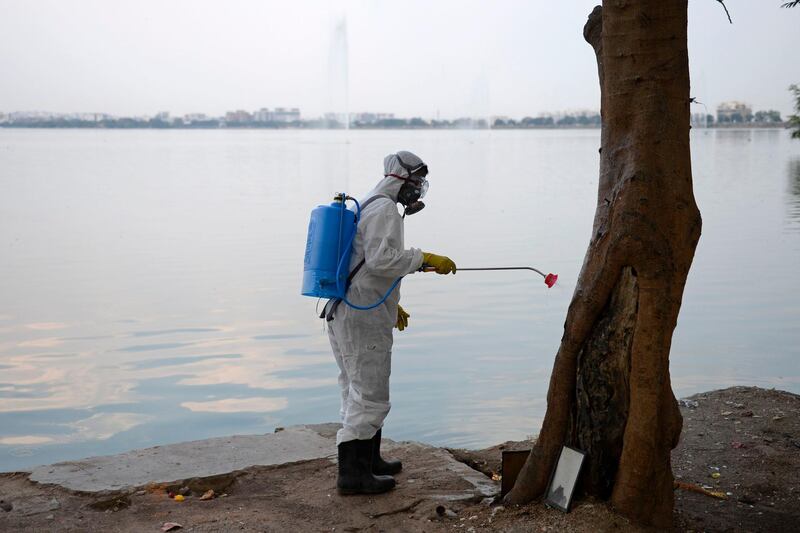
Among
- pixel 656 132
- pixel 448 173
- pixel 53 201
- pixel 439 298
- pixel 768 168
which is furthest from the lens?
pixel 768 168

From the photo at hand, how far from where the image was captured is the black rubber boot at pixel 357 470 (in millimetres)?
5797

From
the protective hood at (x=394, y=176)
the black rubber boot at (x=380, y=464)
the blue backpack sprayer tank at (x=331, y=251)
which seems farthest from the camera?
the black rubber boot at (x=380, y=464)

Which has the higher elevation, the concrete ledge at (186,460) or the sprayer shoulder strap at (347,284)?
the sprayer shoulder strap at (347,284)

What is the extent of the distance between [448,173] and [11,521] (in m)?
34.0

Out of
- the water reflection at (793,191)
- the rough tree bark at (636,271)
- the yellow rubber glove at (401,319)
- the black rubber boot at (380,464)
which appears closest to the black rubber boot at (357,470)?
the black rubber boot at (380,464)

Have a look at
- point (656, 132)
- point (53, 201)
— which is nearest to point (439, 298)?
point (656, 132)

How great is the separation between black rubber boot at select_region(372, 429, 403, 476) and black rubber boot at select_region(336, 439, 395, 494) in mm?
226

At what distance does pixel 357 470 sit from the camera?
19.1ft

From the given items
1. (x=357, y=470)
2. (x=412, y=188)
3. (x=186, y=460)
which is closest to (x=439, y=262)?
(x=412, y=188)

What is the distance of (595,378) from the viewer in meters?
5.11

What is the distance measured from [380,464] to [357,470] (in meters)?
0.40

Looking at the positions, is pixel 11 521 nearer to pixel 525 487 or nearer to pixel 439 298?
pixel 525 487

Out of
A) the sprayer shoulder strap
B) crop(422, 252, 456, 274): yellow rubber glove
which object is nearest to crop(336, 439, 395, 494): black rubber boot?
the sprayer shoulder strap

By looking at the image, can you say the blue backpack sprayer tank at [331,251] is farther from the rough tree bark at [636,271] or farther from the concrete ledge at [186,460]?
the concrete ledge at [186,460]
